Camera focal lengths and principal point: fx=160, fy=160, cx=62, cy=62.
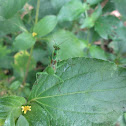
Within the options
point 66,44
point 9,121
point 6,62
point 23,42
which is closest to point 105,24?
point 66,44

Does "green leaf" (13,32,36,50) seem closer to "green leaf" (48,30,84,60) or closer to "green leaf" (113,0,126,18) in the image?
"green leaf" (48,30,84,60)

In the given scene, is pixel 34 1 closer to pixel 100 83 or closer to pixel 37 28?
pixel 37 28

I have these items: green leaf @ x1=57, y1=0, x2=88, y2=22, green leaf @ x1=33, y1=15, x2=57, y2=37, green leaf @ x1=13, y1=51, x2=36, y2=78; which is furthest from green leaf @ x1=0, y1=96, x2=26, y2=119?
green leaf @ x1=13, y1=51, x2=36, y2=78

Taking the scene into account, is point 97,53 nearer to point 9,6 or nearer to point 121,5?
point 121,5

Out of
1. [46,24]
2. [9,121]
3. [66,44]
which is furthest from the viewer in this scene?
[66,44]

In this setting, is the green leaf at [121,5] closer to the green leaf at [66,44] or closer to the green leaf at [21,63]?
the green leaf at [66,44]

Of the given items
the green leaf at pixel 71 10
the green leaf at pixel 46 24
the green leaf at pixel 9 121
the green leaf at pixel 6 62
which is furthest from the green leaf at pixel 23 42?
the green leaf at pixel 6 62
